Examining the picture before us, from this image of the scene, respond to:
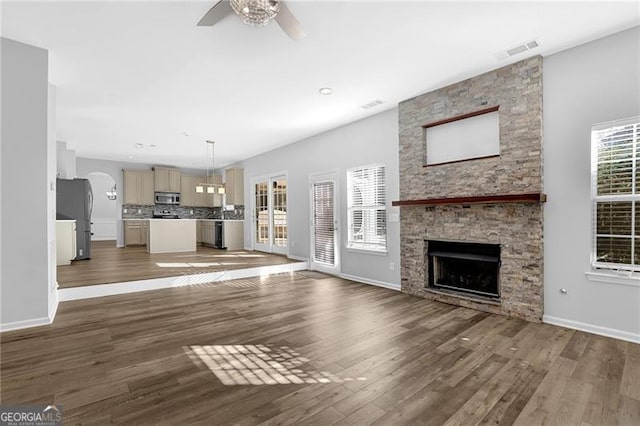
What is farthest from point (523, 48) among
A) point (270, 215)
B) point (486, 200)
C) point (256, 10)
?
point (270, 215)

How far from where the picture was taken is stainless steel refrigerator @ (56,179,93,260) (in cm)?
670

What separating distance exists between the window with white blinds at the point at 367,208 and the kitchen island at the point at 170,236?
18.1 ft

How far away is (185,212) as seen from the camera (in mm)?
11586

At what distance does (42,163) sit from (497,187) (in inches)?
207

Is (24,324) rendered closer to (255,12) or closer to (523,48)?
(255,12)

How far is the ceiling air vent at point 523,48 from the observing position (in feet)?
10.6

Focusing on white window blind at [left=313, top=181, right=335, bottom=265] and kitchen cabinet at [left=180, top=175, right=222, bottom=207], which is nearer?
white window blind at [left=313, top=181, right=335, bottom=265]

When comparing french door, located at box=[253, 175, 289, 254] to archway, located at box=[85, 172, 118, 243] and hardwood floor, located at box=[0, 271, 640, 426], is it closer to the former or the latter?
hardwood floor, located at box=[0, 271, 640, 426]

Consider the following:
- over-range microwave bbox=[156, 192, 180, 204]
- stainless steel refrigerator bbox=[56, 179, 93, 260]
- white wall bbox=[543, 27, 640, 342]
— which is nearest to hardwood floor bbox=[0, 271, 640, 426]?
white wall bbox=[543, 27, 640, 342]

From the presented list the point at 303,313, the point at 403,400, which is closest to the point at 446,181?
the point at 303,313

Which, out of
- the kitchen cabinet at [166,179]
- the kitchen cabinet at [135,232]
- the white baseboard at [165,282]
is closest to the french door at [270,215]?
the white baseboard at [165,282]

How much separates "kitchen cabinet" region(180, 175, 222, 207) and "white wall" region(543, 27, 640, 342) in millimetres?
10073

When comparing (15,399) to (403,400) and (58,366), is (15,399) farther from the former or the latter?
(403,400)

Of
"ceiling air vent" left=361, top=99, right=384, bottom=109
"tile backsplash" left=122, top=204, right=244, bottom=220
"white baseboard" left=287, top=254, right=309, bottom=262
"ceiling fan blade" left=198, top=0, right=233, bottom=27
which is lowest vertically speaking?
"white baseboard" left=287, top=254, right=309, bottom=262
